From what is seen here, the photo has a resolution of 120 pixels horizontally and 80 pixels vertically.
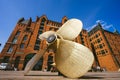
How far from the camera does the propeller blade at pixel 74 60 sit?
4.76 metres

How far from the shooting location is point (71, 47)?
5.30m

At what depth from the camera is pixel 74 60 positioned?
16.3 feet

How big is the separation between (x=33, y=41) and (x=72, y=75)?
2520cm

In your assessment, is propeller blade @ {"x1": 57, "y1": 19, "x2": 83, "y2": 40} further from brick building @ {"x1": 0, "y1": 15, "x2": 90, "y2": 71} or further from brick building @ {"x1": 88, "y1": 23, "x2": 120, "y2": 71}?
brick building @ {"x1": 88, "y1": 23, "x2": 120, "y2": 71}

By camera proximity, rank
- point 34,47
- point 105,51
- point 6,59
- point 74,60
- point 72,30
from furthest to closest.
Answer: point 105,51
point 34,47
point 6,59
point 72,30
point 74,60

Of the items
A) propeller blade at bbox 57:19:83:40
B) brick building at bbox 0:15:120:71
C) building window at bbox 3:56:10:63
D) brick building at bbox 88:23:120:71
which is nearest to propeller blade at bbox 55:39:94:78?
A: propeller blade at bbox 57:19:83:40

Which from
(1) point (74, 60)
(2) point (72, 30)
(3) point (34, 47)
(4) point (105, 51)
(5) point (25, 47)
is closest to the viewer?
(1) point (74, 60)

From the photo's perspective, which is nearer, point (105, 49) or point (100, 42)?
point (105, 49)

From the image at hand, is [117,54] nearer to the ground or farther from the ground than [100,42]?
nearer to the ground

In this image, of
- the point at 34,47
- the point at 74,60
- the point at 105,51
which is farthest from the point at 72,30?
the point at 105,51

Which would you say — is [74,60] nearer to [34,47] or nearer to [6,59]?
[34,47]

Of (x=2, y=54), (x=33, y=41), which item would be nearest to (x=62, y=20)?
(x=33, y=41)

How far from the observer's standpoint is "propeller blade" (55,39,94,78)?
4.76 metres

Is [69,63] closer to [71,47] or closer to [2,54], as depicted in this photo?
[71,47]
